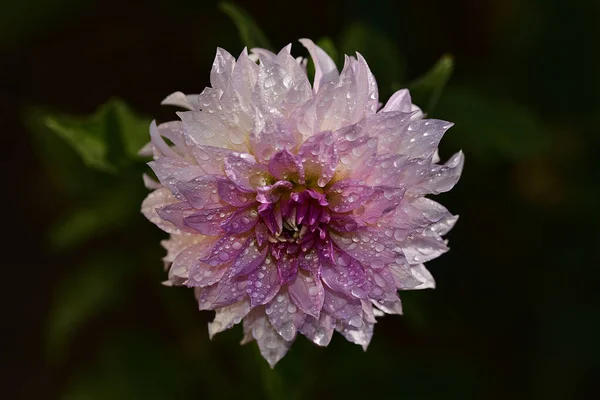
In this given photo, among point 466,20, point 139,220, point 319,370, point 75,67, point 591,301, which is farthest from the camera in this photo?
point 75,67

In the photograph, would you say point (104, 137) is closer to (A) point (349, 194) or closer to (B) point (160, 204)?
(B) point (160, 204)

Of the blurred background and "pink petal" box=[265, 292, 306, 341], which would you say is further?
the blurred background

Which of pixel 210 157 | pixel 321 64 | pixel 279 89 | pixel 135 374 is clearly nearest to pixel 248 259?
pixel 210 157

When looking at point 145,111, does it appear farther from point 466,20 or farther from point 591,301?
point 591,301

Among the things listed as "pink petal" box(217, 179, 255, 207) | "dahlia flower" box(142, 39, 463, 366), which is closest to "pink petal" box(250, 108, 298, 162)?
"dahlia flower" box(142, 39, 463, 366)

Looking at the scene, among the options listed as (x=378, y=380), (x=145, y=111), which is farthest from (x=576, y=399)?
(x=145, y=111)

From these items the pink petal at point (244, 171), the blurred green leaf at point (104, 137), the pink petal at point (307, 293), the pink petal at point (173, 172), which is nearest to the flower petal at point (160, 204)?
the pink petal at point (173, 172)

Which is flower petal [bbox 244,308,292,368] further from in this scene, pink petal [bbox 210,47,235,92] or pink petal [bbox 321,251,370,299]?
pink petal [bbox 210,47,235,92]

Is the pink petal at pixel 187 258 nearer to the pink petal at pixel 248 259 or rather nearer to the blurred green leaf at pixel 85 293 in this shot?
the pink petal at pixel 248 259
